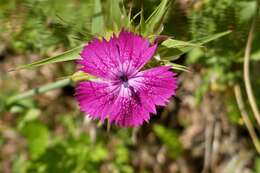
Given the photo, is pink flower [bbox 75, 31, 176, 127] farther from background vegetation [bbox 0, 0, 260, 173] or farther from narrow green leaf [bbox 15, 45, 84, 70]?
background vegetation [bbox 0, 0, 260, 173]

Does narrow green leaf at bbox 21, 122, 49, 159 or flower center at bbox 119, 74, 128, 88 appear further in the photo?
narrow green leaf at bbox 21, 122, 49, 159

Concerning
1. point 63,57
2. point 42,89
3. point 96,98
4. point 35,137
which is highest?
point 63,57

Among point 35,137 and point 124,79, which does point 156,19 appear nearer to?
point 124,79

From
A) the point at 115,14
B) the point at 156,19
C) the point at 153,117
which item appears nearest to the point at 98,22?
the point at 115,14

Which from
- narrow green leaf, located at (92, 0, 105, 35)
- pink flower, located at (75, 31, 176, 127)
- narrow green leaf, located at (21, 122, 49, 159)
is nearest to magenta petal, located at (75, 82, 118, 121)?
pink flower, located at (75, 31, 176, 127)

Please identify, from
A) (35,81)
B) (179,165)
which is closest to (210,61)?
(179,165)

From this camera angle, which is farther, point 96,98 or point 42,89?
point 42,89
